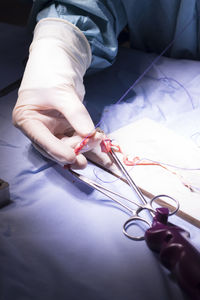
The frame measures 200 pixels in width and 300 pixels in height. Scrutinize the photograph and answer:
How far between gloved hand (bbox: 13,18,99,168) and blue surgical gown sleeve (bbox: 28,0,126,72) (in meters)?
0.08

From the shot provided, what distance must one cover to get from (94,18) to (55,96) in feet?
1.69

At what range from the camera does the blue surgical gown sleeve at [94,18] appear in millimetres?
1434

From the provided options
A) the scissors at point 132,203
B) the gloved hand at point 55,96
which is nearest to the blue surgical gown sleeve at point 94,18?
the gloved hand at point 55,96

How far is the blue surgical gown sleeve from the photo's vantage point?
1.43 m

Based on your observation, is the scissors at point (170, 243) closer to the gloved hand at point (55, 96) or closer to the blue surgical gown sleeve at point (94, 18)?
the gloved hand at point (55, 96)

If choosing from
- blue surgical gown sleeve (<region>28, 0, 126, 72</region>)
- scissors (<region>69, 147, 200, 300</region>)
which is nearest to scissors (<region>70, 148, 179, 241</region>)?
scissors (<region>69, 147, 200, 300</region>)

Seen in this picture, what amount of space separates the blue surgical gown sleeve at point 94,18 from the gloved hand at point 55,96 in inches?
3.3

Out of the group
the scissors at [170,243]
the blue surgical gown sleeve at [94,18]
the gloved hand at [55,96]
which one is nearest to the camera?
the scissors at [170,243]

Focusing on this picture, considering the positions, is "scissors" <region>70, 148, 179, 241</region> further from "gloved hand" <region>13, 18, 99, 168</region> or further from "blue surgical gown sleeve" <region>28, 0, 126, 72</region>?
"blue surgical gown sleeve" <region>28, 0, 126, 72</region>

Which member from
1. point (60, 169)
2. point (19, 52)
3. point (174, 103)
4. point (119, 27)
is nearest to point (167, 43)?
point (119, 27)

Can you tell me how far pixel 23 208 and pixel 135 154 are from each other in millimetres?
384

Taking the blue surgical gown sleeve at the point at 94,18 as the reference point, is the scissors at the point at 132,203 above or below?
below

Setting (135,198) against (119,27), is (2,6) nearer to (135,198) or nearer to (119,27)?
A: (119,27)

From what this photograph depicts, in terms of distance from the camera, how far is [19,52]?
1.82 m
